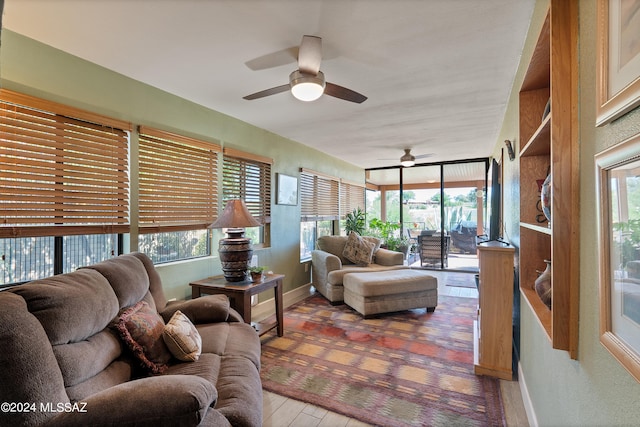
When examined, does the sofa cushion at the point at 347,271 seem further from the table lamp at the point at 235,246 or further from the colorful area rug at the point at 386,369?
the table lamp at the point at 235,246

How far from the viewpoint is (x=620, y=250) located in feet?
2.29

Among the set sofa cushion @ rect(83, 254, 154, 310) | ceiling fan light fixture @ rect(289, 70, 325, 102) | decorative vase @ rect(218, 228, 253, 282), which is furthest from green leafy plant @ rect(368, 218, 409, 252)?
sofa cushion @ rect(83, 254, 154, 310)

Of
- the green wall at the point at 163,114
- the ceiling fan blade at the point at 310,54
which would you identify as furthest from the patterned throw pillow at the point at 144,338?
the ceiling fan blade at the point at 310,54

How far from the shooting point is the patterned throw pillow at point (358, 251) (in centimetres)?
455

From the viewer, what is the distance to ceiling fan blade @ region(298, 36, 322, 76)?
1787 millimetres

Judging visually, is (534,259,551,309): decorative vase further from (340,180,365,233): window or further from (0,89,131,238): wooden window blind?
(340,180,365,233): window

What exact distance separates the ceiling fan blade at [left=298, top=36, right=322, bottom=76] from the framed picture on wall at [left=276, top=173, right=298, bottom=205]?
Answer: 2260mm

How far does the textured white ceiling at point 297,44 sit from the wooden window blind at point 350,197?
2939mm

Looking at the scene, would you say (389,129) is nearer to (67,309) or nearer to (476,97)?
(476,97)

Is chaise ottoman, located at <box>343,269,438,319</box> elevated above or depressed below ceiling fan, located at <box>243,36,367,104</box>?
below

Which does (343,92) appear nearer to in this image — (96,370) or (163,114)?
(163,114)

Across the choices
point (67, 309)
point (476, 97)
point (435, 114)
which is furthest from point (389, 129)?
point (67, 309)

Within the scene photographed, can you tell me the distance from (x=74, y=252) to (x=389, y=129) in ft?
11.3

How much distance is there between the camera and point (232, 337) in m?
2.02
